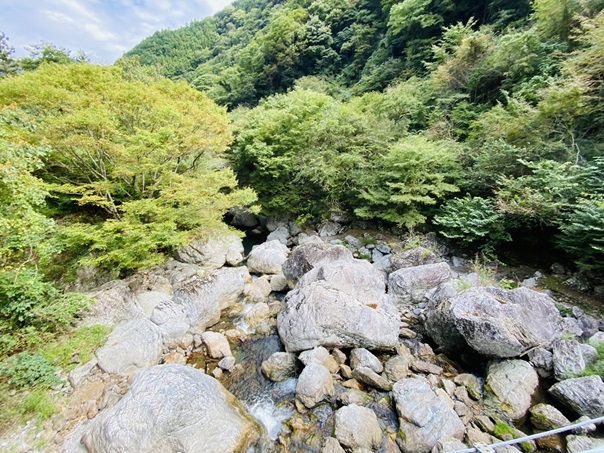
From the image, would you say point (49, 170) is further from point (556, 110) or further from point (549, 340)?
point (556, 110)

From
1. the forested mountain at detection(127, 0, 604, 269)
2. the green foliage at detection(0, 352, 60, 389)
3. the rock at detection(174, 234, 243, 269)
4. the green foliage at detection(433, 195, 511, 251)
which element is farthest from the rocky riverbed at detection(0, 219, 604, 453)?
the forested mountain at detection(127, 0, 604, 269)

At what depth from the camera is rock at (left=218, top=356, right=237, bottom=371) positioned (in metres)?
6.36

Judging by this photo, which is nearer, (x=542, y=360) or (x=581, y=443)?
(x=581, y=443)

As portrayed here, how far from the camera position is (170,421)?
167 inches

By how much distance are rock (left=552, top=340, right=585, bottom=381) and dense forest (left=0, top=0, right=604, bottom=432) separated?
2821 millimetres

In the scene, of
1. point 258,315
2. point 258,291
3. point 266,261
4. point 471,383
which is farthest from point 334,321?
point 266,261

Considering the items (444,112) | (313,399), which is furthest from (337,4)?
(313,399)

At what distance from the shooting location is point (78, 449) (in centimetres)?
418

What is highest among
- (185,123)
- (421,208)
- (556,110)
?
(185,123)

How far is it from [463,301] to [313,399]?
14.2 ft

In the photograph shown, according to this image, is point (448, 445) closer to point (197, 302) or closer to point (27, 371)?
point (197, 302)

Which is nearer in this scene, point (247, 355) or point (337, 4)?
point (247, 355)

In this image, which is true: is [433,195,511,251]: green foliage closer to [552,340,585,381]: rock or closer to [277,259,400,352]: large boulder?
[552,340,585,381]: rock

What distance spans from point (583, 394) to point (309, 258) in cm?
701
